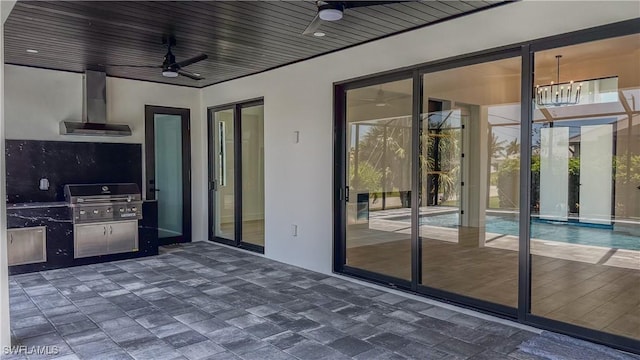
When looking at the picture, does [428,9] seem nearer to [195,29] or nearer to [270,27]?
[270,27]

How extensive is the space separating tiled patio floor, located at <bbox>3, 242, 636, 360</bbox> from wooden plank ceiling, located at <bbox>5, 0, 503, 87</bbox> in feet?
8.75

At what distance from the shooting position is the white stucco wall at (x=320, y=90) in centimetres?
338

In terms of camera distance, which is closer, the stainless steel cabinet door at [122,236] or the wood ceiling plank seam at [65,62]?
the wood ceiling plank seam at [65,62]

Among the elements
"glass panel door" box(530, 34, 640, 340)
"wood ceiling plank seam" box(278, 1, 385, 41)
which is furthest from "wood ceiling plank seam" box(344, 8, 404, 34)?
"glass panel door" box(530, 34, 640, 340)

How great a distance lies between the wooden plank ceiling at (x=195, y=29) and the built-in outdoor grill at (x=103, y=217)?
1.76 meters

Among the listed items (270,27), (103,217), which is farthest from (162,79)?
(270,27)

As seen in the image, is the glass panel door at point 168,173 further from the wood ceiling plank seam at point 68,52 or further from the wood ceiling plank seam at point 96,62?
the wood ceiling plank seam at point 68,52

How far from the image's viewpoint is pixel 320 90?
529 centimetres

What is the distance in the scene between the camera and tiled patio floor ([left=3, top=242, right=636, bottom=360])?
309 cm

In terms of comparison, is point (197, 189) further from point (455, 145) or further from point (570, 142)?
point (570, 142)

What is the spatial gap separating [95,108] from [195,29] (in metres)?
2.82

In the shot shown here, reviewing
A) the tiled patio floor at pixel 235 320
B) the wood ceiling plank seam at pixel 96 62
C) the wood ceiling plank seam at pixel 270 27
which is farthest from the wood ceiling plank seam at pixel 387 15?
the tiled patio floor at pixel 235 320

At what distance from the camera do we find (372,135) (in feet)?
18.5

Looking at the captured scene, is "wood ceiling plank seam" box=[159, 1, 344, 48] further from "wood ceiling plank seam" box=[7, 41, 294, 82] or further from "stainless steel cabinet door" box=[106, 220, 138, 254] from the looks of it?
"stainless steel cabinet door" box=[106, 220, 138, 254]
